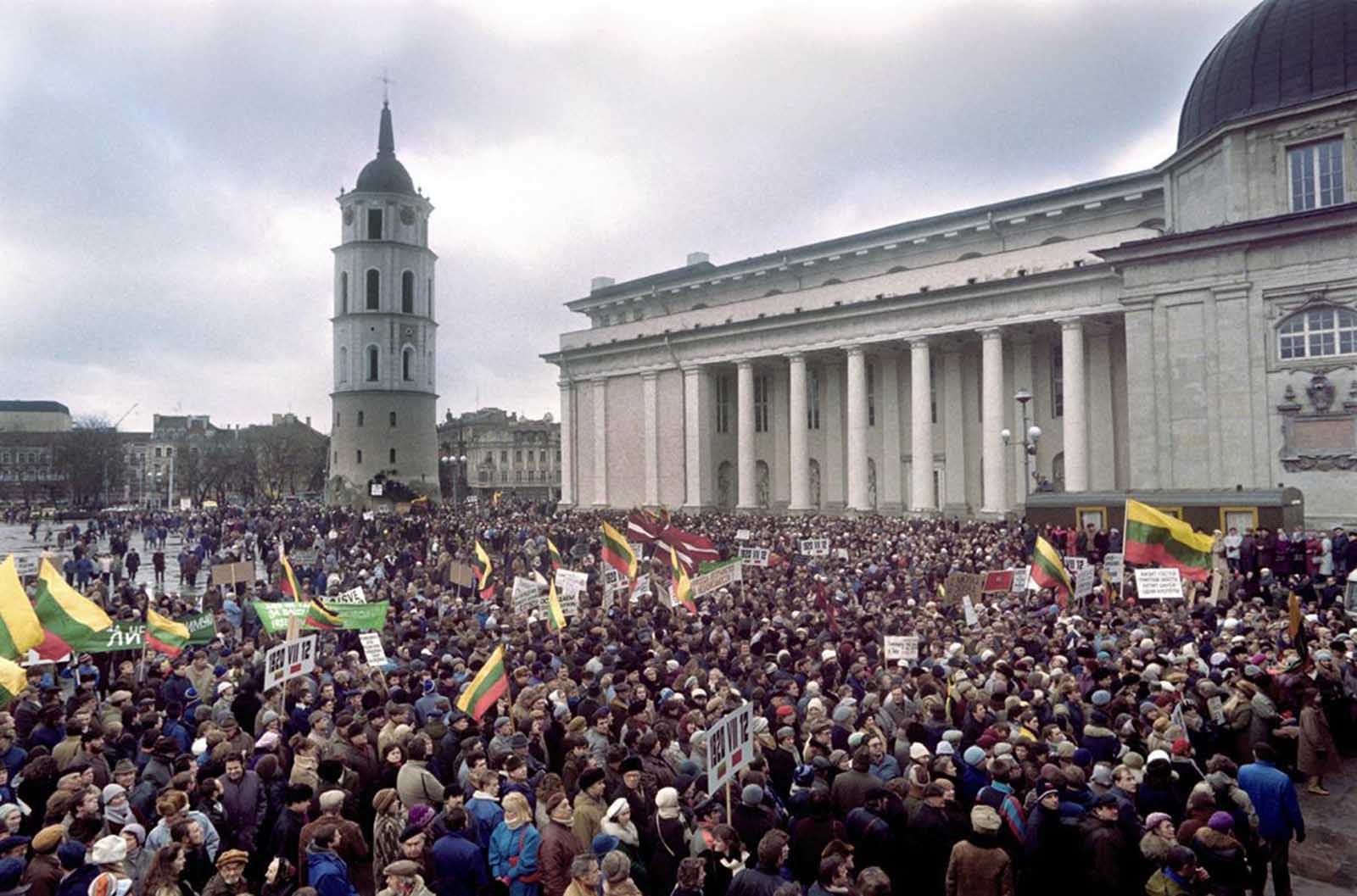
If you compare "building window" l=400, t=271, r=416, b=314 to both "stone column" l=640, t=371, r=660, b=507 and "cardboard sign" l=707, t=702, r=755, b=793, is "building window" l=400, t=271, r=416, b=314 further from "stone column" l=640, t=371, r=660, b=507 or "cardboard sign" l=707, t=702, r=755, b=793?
"cardboard sign" l=707, t=702, r=755, b=793

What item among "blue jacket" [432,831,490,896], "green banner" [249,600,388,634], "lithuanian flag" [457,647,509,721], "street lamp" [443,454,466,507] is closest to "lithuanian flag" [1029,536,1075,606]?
"lithuanian flag" [457,647,509,721]

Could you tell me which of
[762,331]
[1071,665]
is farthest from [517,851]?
[762,331]

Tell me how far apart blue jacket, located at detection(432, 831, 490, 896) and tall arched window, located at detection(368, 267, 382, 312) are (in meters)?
81.9

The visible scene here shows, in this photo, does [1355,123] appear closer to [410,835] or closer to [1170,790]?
[1170,790]

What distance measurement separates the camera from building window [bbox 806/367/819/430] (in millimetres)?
54250

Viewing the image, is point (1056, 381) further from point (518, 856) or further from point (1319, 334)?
point (518, 856)

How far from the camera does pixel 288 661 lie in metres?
11.5

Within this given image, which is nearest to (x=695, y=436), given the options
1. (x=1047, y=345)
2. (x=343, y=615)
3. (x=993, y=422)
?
(x=993, y=422)

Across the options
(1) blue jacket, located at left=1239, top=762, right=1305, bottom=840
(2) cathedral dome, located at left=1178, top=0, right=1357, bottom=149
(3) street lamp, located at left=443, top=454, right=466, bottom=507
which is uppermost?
(2) cathedral dome, located at left=1178, top=0, right=1357, bottom=149

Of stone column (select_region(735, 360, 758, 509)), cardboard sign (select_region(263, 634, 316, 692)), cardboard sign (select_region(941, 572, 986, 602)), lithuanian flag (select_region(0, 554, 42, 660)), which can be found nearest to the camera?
cardboard sign (select_region(263, 634, 316, 692))

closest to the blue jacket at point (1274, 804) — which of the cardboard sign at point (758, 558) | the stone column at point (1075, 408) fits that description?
the cardboard sign at point (758, 558)

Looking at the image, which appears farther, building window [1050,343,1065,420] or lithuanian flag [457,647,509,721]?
building window [1050,343,1065,420]

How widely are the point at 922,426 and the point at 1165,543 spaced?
85.8 feet

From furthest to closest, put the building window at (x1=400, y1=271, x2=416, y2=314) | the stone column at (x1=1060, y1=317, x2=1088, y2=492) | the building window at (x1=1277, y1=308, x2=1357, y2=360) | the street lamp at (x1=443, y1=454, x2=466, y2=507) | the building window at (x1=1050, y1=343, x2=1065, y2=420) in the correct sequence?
1. the building window at (x1=400, y1=271, x2=416, y2=314)
2. the street lamp at (x1=443, y1=454, x2=466, y2=507)
3. the building window at (x1=1050, y1=343, x2=1065, y2=420)
4. the stone column at (x1=1060, y1=317, x2=1088, y2=492)
5. the building window at (x1=1277, y1=308, x2=1357, y2=360)
